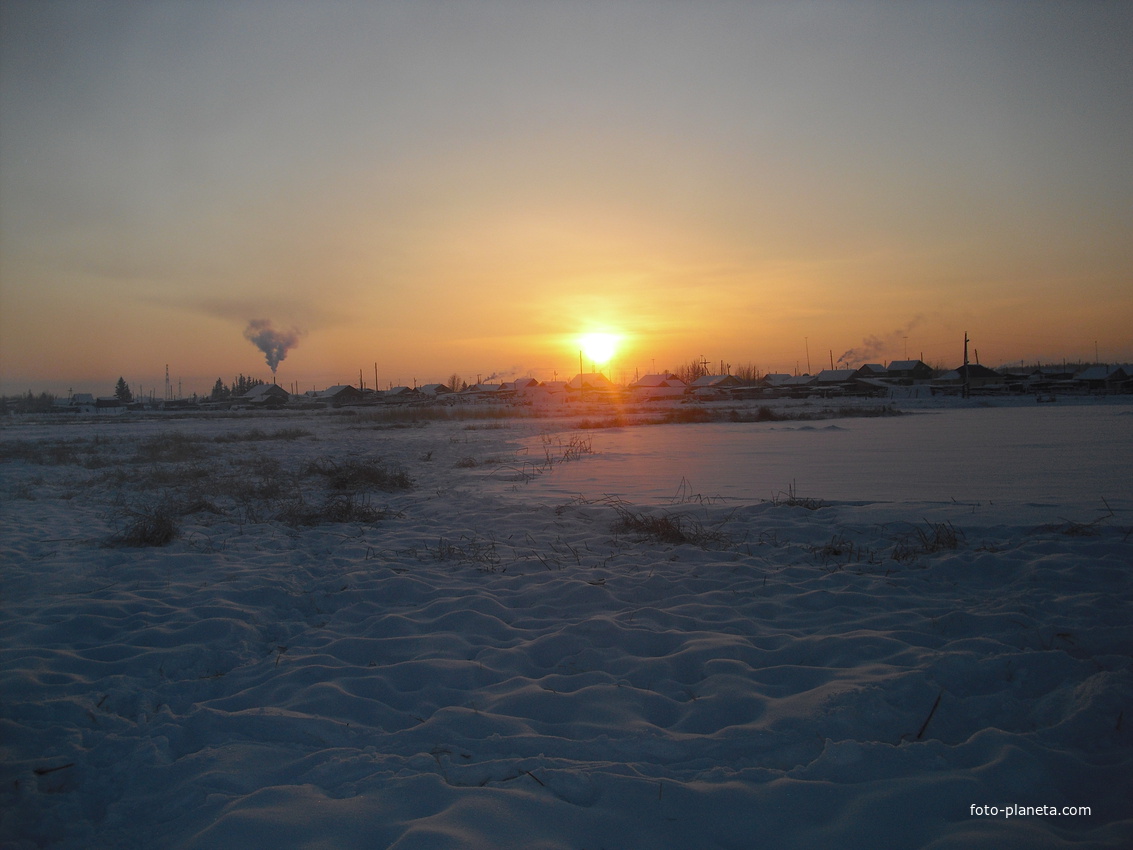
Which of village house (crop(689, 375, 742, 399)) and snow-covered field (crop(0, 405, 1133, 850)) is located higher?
village house (crop(689, 375, 742, 399))

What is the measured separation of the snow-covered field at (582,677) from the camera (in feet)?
7.13

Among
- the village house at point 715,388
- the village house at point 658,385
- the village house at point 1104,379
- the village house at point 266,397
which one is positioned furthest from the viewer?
the village house at point 658,385

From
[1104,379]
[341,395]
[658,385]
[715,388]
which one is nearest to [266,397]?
[341,395]

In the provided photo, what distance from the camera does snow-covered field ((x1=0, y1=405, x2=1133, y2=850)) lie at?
2174 mm

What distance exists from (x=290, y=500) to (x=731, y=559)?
21.6ft

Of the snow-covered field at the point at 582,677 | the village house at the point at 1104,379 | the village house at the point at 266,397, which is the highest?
the village house at the point at 266,397

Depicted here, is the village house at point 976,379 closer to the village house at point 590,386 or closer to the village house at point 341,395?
the village house at point 590,386

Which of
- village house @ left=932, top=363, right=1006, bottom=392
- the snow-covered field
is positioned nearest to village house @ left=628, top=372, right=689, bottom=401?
village house @ left=932, top=363, right=1006, bottom=392

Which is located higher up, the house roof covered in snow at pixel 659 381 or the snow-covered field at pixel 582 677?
the house roof covered in snow at pixel 659 381

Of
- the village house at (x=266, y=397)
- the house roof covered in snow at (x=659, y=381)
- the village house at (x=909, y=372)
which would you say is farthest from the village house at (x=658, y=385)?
the village house at (x=266, y=397)

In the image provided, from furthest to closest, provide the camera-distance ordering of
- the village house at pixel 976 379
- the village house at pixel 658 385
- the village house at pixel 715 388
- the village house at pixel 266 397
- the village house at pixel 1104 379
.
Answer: the village house at pixel 658 385
the village house at pixel 266 397
the village house at pixel 715 388
the village house at pixel 976 379
the village house at pixel 1104 379

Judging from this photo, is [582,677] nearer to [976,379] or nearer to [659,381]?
[976,379]

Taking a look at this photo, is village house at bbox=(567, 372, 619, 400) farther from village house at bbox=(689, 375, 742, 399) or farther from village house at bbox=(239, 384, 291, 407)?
village house at bbox=(239, 384, 291, 407)

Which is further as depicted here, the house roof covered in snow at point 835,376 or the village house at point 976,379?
the house roof covered in snow at point 835,376
